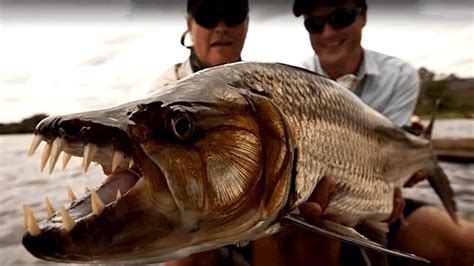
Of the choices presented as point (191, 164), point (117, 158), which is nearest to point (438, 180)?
point (191, 164)

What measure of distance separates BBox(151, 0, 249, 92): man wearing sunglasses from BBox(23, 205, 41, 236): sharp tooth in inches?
66.6

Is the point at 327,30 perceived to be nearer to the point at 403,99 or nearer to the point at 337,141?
the point at 403,99

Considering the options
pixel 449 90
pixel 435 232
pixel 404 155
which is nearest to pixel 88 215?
pixel 404 155

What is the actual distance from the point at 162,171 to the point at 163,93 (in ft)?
0.73

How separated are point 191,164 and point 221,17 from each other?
1697 mm

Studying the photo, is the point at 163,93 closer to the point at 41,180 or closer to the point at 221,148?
the point at 221,148

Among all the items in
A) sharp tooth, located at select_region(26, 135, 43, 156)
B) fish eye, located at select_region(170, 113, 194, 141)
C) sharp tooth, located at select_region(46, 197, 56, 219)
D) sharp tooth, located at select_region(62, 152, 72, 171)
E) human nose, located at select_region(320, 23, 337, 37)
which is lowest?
sharp tooth, located at select_region(46, 197, 56, 219)

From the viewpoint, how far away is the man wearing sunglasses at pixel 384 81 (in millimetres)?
2836

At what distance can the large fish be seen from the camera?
3.49ft

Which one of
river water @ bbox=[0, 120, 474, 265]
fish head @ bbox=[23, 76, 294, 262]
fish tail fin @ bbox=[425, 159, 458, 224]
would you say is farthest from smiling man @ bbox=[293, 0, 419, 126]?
fish head @ bbox=[23, 76, 294, 262]

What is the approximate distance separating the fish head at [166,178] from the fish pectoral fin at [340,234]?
0.07 metres

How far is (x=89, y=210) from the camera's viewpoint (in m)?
1.09

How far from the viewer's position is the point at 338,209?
69.6 inches

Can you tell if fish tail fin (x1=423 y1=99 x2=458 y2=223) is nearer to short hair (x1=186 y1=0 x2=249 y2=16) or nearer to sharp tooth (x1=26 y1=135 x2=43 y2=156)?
short hair (x1=186 y1=0 x2=249 y2=16)
